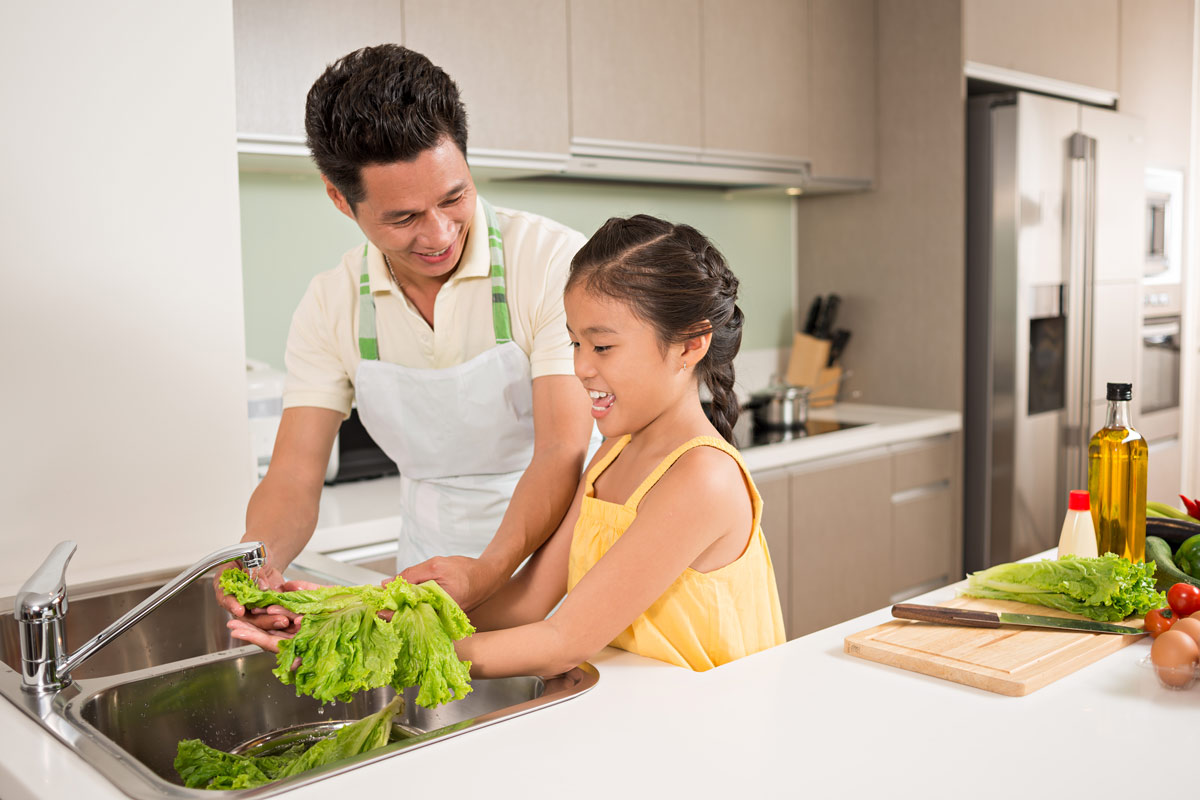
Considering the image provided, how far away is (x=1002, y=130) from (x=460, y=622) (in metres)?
2.84

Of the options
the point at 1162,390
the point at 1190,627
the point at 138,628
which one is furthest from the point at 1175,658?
the point at 1162,390

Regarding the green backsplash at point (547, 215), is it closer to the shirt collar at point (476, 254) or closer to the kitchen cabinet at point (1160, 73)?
Result: the shirt collar at point (476, 254)

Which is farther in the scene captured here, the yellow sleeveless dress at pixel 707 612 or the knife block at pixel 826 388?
the knife block at pixel 826 388

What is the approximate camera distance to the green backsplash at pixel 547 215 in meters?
2.61

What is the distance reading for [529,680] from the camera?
3.75ft

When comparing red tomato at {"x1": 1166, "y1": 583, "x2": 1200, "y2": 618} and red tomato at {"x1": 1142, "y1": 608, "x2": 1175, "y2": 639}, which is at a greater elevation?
red tomato at {"x1": 1166, "y1": 583, "x2": 1200, "y2": 618}

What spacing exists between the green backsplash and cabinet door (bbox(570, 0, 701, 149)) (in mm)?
405

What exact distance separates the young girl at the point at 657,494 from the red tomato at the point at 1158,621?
16.4 inches

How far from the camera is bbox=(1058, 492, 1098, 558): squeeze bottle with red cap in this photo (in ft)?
4.37

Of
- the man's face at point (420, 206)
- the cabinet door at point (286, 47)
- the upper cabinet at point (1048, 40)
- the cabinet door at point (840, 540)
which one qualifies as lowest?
the cabinet door at point (840, 540)

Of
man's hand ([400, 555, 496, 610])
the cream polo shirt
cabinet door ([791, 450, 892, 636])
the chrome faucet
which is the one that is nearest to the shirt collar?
the cream polo shirt

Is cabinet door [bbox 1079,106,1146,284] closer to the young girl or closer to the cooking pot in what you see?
the cooking pot

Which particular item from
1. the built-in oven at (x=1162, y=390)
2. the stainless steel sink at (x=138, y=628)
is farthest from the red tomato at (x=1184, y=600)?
the built-in oven at (x=1162, y=390)

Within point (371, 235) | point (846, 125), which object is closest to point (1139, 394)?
point (846, 125)
